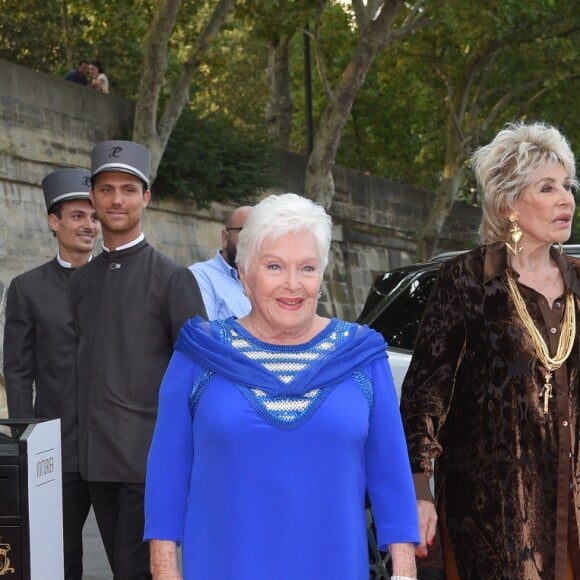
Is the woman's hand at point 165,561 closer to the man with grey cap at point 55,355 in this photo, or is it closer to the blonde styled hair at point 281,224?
the blonde styled hair at point 281,224

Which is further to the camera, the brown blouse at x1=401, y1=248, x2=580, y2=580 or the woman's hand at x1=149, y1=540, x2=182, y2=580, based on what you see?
the brown blouse at x1=401, y1=248, x2=580, y2=580

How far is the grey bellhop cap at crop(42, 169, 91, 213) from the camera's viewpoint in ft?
17.9

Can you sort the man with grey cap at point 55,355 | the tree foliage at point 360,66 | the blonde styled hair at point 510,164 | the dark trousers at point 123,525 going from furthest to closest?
the tree foliage at point 360,66 < the man with grey cap at point 55,355 < the dark trousers at point 123,525 < the blonde styled hair at point 510,164

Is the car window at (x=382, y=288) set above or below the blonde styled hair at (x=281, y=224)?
above

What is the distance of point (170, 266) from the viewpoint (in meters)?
4.80

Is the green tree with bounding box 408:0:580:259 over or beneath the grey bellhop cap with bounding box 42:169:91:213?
over

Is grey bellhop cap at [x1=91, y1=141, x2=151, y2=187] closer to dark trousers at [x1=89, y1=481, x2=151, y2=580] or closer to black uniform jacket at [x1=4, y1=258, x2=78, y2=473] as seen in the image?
black uniform jacket at [x1=4, y1=258, x2=78, y2=473]

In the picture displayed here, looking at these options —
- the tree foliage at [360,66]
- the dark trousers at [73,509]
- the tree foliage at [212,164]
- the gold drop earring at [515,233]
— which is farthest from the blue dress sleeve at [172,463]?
the tree foliage at [212,164]

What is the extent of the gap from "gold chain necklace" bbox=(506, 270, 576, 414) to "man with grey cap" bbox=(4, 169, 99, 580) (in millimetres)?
1698

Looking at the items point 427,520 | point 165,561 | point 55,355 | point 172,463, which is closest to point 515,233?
point 427,520

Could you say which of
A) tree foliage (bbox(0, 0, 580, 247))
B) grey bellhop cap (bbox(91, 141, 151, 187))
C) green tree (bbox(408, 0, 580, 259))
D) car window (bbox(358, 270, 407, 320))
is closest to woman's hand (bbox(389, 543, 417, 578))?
grey bellhop cap (bbox(91, 141, 151, 187))

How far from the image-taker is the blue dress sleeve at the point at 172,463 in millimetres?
3227

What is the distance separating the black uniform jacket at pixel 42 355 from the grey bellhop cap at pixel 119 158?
1.73ft

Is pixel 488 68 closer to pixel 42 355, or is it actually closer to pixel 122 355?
pixel 42 355
